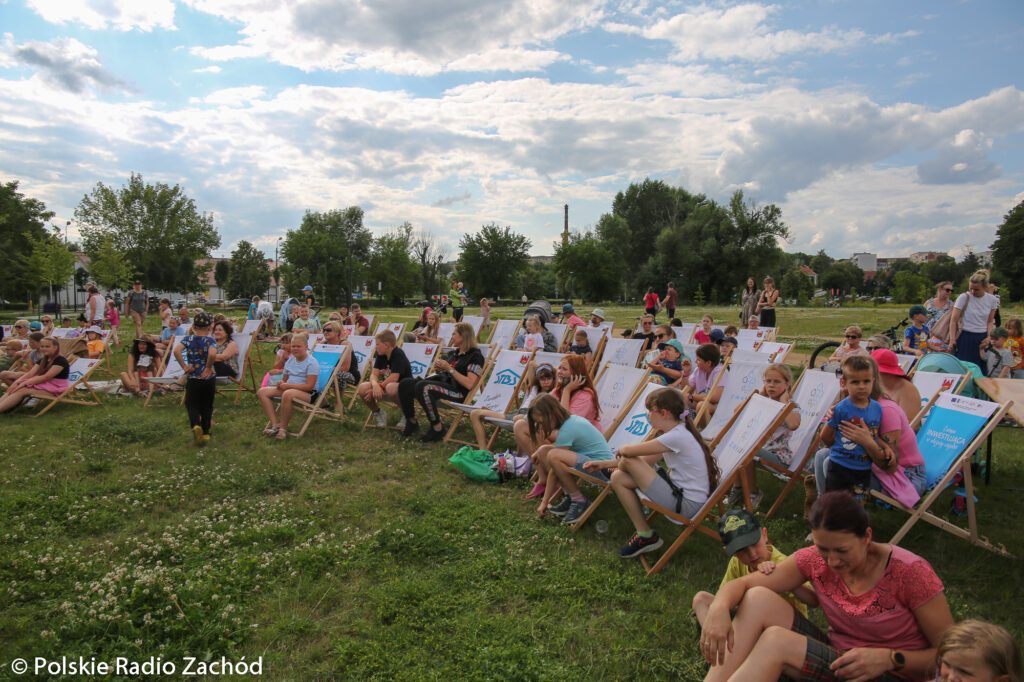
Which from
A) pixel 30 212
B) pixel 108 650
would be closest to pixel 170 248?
pixel 30 212

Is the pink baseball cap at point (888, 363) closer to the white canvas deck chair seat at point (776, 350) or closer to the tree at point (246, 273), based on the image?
the white canvas deck chair seat at point (776, 350)

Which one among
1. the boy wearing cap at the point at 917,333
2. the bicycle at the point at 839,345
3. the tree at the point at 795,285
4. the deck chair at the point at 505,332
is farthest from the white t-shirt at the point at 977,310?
the tree at the point at 795,285

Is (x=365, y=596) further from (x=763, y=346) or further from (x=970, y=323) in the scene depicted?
(x=970, y=323)

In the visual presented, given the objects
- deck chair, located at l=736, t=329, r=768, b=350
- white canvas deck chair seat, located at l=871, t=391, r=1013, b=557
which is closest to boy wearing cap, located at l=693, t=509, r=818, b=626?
white canvas deck chair seat, located at l=871, t=391, r=1013, b=557

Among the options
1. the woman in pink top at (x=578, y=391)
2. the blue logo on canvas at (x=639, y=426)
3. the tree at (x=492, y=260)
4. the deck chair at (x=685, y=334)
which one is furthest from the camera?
the tree at (x=492, y=260)

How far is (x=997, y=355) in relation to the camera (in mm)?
6355

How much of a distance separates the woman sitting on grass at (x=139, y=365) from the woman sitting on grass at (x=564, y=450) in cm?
655

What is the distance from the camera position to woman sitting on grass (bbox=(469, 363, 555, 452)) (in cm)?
498

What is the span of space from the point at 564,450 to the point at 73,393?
7234 mm

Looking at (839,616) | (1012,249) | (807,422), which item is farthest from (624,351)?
(1012,249)

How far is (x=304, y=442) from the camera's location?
19.5 feet

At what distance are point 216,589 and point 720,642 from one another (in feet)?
8.05

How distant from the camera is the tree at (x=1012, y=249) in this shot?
3494 cm

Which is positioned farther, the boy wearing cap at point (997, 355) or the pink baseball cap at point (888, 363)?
the boy wearing cap at point (997, 355)
